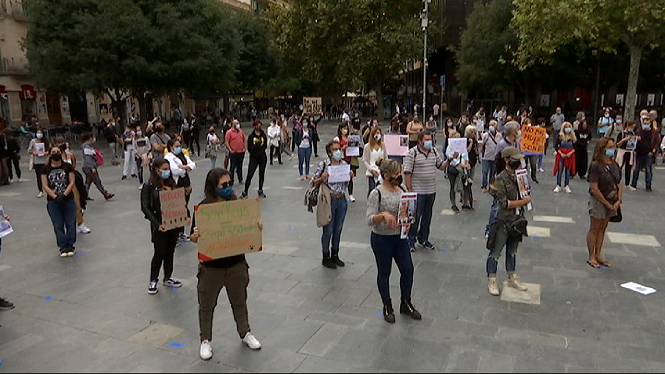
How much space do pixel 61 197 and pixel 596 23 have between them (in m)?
21.0

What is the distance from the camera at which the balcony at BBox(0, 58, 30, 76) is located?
107 feet

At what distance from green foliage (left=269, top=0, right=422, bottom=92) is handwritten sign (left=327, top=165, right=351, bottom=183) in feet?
107

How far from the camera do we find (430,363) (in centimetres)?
459

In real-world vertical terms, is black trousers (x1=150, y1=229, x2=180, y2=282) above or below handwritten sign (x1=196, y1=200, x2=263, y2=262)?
below

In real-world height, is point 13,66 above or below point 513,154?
above

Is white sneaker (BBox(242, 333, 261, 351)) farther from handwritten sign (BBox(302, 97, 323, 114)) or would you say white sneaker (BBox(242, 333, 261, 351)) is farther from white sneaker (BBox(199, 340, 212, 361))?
handwritten sign (BBox(302, 97, 323, 114))

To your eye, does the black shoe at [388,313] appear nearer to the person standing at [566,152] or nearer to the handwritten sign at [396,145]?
the handwritten sign at [396,145]

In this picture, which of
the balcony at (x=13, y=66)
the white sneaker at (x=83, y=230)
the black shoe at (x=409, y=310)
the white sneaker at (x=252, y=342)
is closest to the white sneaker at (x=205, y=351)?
the white sneaker at (x=252, y=342)

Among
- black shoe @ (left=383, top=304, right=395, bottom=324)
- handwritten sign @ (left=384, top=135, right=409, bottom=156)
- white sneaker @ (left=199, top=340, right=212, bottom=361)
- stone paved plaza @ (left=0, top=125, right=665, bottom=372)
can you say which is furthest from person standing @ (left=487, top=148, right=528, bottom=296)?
handwritten sign @ (left=384, top=135, right=409, bottom=156)

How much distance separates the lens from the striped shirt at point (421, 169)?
24.6ft

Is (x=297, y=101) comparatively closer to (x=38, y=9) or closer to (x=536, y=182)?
(x=38, y=9)

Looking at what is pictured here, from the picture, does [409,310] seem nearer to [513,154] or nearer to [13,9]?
[513,154]

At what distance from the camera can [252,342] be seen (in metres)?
4.89


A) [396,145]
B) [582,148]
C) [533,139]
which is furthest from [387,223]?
[582,148]
